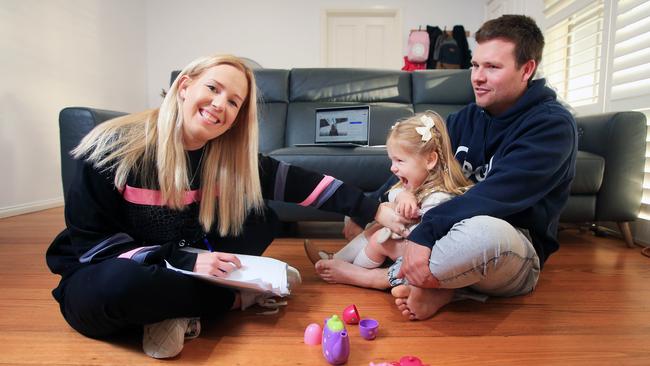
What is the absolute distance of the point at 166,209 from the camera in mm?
903

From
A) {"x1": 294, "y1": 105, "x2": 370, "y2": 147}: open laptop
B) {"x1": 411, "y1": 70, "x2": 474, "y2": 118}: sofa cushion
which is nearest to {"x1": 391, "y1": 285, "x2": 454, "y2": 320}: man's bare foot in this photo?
{"x1": 294, "y1": 105, "x2": 370, "y2": 147}: open laptop

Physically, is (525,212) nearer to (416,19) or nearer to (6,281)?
(6,281)

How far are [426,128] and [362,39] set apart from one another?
414cm

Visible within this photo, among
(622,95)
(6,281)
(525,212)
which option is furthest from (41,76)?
(622,95)

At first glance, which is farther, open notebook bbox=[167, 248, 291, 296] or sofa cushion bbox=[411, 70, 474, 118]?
sofa cushion bbox=[411, 70, 474, 118]

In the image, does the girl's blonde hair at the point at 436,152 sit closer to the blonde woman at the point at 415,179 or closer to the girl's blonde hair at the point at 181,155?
the blonde woman at the point at 415,179

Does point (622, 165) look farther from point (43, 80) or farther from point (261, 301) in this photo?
point (43, 80)

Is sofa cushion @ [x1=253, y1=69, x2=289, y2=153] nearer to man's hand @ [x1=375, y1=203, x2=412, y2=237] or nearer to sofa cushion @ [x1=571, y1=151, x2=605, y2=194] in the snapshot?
man's hand @ [x1=375, y1=203, x2=412, y2=237]

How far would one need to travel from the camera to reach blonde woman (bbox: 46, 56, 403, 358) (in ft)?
2.48

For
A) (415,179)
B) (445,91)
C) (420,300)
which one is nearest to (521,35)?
(415,179)

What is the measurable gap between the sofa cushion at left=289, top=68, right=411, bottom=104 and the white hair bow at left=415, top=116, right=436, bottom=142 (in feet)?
5.10

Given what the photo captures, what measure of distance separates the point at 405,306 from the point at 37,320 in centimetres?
91

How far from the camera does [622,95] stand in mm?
1911

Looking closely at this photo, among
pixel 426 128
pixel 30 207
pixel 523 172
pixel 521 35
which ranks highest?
pixel 521 35
